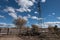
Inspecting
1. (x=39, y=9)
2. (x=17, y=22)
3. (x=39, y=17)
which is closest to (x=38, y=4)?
(x=39, y=9)

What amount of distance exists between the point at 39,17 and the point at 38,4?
246 centimetres

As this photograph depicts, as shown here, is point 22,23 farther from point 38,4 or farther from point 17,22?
point 38,4

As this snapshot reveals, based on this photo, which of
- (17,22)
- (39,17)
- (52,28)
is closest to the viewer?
(39,17)

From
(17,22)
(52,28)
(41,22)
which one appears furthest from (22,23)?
(41,22)

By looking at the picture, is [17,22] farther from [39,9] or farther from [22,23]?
[39,9]

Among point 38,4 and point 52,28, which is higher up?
point 38,4

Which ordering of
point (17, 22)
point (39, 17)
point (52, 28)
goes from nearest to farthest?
1. point (39, 17)
2. point (52, 28)
3. point (17, 22)

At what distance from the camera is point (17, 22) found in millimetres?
56469

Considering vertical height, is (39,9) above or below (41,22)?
above

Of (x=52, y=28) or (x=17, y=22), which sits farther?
(x=17, y=22)

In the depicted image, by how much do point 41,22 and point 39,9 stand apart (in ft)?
7.13

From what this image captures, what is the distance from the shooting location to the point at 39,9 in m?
22.7

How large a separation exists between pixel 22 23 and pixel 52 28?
2184 centimetres

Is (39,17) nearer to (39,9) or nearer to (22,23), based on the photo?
(39,9)
